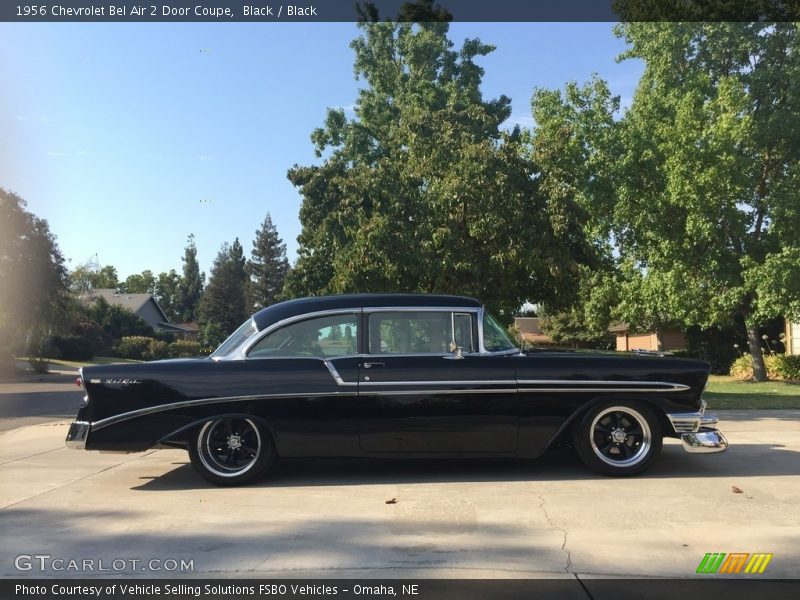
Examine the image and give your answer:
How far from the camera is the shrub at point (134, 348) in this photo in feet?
165

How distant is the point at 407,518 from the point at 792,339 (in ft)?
93.4

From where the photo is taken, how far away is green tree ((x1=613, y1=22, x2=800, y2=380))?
22.9 meters

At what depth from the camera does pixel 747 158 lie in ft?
77.2

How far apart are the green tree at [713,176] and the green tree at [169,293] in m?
95.5

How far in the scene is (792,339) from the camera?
2903 centimetres

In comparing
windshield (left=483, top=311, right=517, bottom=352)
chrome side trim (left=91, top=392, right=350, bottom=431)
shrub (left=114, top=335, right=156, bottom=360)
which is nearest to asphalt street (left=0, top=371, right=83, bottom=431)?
chrome side trim (left=91, top=392, right=350, bottom=431)

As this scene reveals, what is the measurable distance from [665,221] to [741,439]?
55.0 feet

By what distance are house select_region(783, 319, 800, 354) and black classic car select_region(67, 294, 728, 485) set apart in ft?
84.0

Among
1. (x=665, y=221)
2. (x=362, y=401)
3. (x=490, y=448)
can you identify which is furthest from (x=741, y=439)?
(x=665, y=221)

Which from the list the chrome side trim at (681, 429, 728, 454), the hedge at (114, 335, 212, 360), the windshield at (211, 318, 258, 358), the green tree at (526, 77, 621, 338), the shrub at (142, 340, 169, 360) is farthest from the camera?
the hedge at (114, 335, 212, 360)

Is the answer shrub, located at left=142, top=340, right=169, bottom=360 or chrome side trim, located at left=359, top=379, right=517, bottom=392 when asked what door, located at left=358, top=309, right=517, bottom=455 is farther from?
shrub, located at left=142, top=340, right=169, bottom=360

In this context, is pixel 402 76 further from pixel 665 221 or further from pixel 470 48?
pixel 665 221

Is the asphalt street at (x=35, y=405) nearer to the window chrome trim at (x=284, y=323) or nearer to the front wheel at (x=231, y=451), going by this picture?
the front wheel at (x=231, y=451)

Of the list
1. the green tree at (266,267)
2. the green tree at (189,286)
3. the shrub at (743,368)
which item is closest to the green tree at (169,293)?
the green tree at (189,286)
